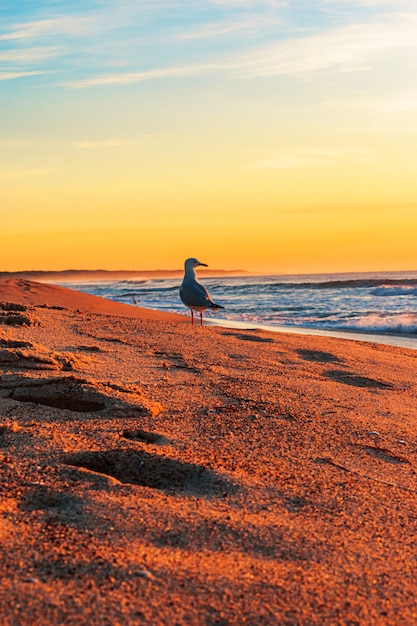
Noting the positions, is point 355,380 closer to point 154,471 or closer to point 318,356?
point 318,356

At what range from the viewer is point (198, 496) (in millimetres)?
2297

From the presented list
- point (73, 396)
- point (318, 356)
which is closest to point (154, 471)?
point (73, 396)

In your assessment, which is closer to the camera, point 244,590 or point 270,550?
point 244,590

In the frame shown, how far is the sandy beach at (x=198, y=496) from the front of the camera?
165 cm

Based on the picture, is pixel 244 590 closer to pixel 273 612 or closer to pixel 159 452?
pixel 273 612

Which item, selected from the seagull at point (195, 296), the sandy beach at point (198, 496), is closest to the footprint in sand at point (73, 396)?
the sandy beach at point (198, 496)

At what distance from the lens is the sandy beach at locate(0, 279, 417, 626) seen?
65.1 inches

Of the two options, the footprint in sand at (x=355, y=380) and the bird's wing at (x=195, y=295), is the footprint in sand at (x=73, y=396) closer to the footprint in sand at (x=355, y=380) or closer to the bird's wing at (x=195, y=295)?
the footprint in sand at (x=355, y=380)

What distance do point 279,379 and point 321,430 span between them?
1218 millimetres

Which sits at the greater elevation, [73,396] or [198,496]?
[73,396]

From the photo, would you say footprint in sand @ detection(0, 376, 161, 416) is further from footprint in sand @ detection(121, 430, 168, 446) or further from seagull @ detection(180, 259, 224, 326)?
seagull @ detection(180, 259, 224, 326)

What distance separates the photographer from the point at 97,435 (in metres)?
2.85

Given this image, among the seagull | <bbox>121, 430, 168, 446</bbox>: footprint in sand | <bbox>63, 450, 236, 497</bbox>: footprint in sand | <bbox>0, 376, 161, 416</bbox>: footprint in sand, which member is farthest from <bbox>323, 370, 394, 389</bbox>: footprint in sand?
the seagull

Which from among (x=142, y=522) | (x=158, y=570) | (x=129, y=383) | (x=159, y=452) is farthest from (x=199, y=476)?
(x=129, y=383)
